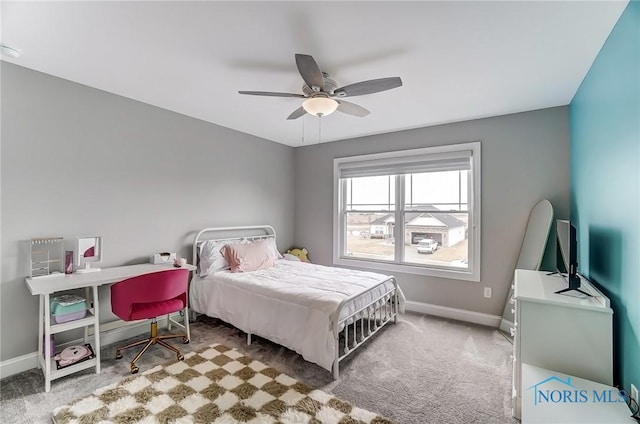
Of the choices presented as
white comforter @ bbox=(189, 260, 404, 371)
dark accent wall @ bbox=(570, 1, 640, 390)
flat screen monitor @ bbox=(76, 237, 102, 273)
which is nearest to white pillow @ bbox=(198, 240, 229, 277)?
white comforter @ bbox=(189, 260, 404, 371)

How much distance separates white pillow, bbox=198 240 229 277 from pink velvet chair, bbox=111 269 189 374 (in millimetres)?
718

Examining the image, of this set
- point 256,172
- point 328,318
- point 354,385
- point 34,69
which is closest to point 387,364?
point 354,385

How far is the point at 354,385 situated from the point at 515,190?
2.84 meters

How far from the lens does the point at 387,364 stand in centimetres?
259

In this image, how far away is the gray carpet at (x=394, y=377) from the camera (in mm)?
1980

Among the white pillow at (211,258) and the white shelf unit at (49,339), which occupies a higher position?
the white pillow at (211,258)

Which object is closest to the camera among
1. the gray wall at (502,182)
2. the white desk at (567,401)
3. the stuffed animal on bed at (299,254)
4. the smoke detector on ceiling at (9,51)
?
the white desk at (567,401)

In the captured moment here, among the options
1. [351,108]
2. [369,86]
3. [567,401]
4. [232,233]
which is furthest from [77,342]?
[567,401]

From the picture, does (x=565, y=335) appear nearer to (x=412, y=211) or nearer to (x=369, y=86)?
(x=369, y=86)

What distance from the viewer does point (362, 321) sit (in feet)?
9.31

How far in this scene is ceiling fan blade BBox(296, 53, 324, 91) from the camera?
180 centimetres

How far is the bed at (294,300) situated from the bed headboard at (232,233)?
0.05 feet

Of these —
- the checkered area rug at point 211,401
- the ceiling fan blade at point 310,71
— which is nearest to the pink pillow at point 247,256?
the checkered area rug at point 211,401

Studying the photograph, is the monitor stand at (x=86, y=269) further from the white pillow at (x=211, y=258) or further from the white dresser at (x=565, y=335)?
the white dresser at (x=565, y=335)
